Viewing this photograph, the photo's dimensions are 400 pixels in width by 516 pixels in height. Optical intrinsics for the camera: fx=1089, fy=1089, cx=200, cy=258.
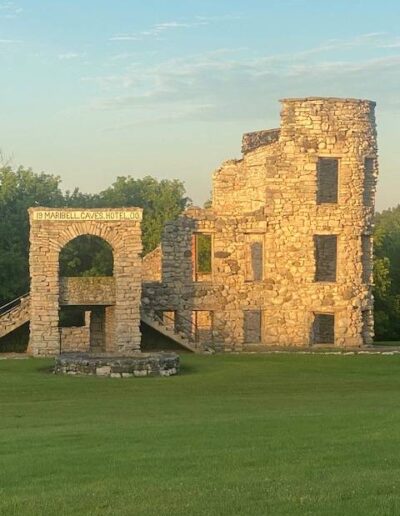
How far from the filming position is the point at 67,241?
136 feet

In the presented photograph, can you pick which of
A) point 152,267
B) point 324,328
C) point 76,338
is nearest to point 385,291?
point 324,328

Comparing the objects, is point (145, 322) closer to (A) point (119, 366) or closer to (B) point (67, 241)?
(B) point (67, 241)

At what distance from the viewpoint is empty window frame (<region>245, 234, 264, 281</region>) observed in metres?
46.1

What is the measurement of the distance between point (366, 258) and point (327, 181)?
12.6ft

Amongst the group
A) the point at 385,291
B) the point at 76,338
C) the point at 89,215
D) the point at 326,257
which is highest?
the point at 89,215

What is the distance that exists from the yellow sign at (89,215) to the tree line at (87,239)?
36.0ft

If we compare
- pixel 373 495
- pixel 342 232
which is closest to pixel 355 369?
pixel 342 232

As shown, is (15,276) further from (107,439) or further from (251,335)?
(107,439)

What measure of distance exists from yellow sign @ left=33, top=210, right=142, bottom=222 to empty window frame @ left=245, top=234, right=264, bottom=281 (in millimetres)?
6594

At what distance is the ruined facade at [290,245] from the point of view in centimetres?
4550

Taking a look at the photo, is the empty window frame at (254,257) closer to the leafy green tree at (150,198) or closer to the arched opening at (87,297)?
the arched opening at (87,297)

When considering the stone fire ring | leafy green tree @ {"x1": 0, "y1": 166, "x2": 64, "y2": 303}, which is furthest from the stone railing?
the stone fire ring

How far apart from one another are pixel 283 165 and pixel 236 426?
2812cm

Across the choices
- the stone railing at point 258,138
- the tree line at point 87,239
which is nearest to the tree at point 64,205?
the tree line at point 87,239
